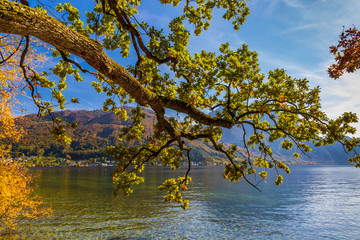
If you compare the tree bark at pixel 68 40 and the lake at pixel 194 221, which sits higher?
the tree bark at pixel 68 40

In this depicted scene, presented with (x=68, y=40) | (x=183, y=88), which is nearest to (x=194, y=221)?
(x=183, y=88)

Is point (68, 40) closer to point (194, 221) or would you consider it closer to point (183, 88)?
point (183, 88)

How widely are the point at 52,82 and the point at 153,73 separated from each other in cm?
404

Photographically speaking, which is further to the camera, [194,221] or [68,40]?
[194,221]

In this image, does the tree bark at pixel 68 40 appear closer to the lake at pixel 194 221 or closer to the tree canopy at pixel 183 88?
the tree canopy at pixel 183 88

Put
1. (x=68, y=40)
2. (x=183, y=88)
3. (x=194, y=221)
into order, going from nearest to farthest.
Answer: (x=68, y=40) → (x=183, y=88) → (x=194, y=221)

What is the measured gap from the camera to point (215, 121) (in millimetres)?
7223

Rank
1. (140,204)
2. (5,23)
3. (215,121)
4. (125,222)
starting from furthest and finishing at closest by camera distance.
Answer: (140,204) < (125,222) < (215,121) < (5,23)

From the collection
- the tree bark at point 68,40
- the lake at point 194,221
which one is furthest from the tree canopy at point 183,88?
the lake at point 194,221

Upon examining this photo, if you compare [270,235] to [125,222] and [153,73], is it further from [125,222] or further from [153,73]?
[153,73]

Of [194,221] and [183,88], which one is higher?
[183,88]

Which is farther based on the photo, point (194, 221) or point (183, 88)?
point (194, 221)

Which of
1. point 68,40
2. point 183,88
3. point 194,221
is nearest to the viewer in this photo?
point 68,40

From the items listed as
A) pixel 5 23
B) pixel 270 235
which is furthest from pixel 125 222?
pixel 5 23
